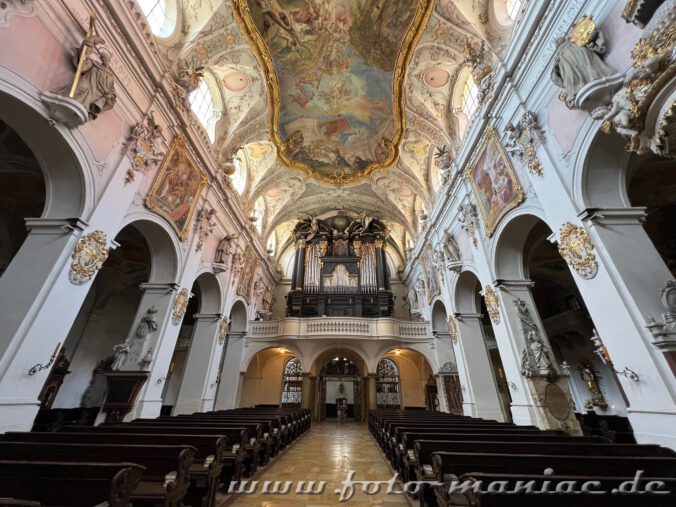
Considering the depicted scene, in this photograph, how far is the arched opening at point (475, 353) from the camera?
880cm

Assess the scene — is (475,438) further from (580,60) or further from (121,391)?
(121,391)

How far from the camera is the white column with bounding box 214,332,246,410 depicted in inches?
497

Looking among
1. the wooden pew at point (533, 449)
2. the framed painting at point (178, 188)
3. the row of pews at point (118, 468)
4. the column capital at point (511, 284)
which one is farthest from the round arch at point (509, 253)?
the framed painting at point (178, 188)

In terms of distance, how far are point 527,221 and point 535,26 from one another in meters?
3.87

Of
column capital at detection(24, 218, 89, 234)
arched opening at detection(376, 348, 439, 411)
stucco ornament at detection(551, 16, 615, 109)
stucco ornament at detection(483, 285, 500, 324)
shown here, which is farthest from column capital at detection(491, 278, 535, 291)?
arched opening at detection(376, 348, 439, 411)

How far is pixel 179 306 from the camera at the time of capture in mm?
8109

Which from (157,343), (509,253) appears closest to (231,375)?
(157,343)

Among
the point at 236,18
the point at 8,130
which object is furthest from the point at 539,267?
the point at 8,130

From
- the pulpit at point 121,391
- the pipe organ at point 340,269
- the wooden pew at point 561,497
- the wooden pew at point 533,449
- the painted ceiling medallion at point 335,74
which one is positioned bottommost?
the wooden pew at point 561,497

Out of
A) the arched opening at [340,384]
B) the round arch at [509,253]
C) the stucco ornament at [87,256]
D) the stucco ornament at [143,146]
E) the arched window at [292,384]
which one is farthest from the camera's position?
the arched window at [292,384]

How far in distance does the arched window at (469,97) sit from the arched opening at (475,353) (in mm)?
5246

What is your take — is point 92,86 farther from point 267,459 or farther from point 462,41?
point 462,41

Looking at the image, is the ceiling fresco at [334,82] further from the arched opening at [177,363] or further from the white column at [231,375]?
the white column at [231,375]

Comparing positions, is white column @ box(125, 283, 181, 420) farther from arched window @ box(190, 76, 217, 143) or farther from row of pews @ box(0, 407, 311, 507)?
arched window @ box(190, 76, 217, 143)
